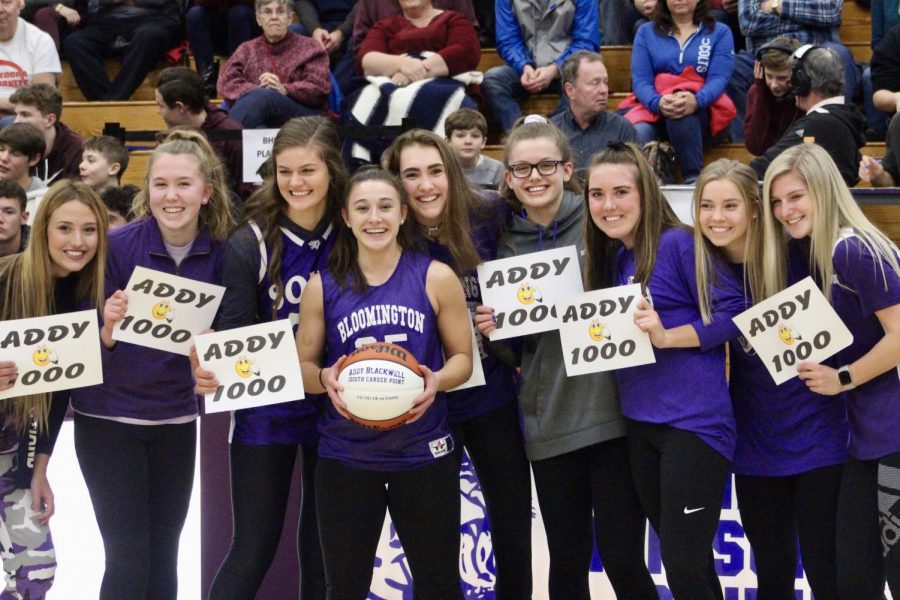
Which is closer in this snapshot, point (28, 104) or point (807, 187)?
point (807, 187)

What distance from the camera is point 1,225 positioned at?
424 centimetres

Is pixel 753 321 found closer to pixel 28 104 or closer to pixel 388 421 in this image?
pixel 388 421

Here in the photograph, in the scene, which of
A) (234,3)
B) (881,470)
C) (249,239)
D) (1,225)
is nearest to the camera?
(881,470)

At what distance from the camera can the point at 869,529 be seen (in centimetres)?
345

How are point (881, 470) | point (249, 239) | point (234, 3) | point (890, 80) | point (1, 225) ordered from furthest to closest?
point (234, 3) < point (890, 80) < point (1, 225) < point (249, 239) < point (881, 470)

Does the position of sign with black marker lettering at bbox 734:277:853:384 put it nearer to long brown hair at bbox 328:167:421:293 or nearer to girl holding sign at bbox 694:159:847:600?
girl holding sign at bbox 694:159:847:600

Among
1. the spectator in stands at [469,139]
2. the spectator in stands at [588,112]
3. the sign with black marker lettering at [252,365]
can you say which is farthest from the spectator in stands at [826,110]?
the sign with black marker lettering at [252,365]

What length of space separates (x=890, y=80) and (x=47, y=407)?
5.60m

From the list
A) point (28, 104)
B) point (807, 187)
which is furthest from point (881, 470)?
point (28, 104)

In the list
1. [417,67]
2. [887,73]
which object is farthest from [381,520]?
[887,73]

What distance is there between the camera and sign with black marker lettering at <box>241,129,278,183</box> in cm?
577

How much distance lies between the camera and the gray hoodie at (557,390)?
147 inches

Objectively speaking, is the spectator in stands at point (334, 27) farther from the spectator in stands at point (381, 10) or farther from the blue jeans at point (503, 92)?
the blue jeans at point (503, 92)

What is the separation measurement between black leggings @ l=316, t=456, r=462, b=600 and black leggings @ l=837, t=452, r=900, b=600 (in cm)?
123
